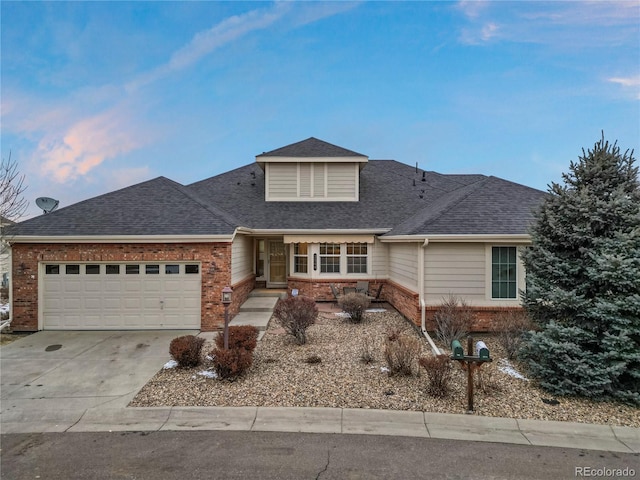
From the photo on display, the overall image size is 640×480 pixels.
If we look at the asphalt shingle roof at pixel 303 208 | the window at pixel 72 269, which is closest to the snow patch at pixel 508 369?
the asphalt shingle roof at pixel 303 208

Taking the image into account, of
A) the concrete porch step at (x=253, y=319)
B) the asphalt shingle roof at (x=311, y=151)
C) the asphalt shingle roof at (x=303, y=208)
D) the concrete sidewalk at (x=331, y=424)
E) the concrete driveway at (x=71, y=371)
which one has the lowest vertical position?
the concrete driveway at (x=71, y=371)

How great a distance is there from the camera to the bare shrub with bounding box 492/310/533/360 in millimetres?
6734

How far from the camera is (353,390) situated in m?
5.25

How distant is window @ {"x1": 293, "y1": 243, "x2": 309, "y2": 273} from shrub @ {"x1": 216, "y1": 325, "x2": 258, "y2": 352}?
268 inches

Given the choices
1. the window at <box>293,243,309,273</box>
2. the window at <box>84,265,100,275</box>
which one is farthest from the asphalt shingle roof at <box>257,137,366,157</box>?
the window at <box>84,265,100,275</box>

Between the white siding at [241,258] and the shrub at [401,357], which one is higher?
the white siding at [241,258]

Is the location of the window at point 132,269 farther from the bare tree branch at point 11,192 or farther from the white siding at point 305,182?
the white siding at point 305,182

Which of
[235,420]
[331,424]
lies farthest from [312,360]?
[235,420]

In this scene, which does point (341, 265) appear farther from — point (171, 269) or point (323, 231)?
point (171, 269)

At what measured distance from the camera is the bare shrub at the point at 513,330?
22.1ft

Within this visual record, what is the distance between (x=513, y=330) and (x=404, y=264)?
159 inches

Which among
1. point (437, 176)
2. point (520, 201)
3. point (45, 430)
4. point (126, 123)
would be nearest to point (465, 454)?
point (45, 430)

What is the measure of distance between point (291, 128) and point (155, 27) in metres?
11.9

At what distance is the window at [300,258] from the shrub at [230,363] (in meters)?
7.79
